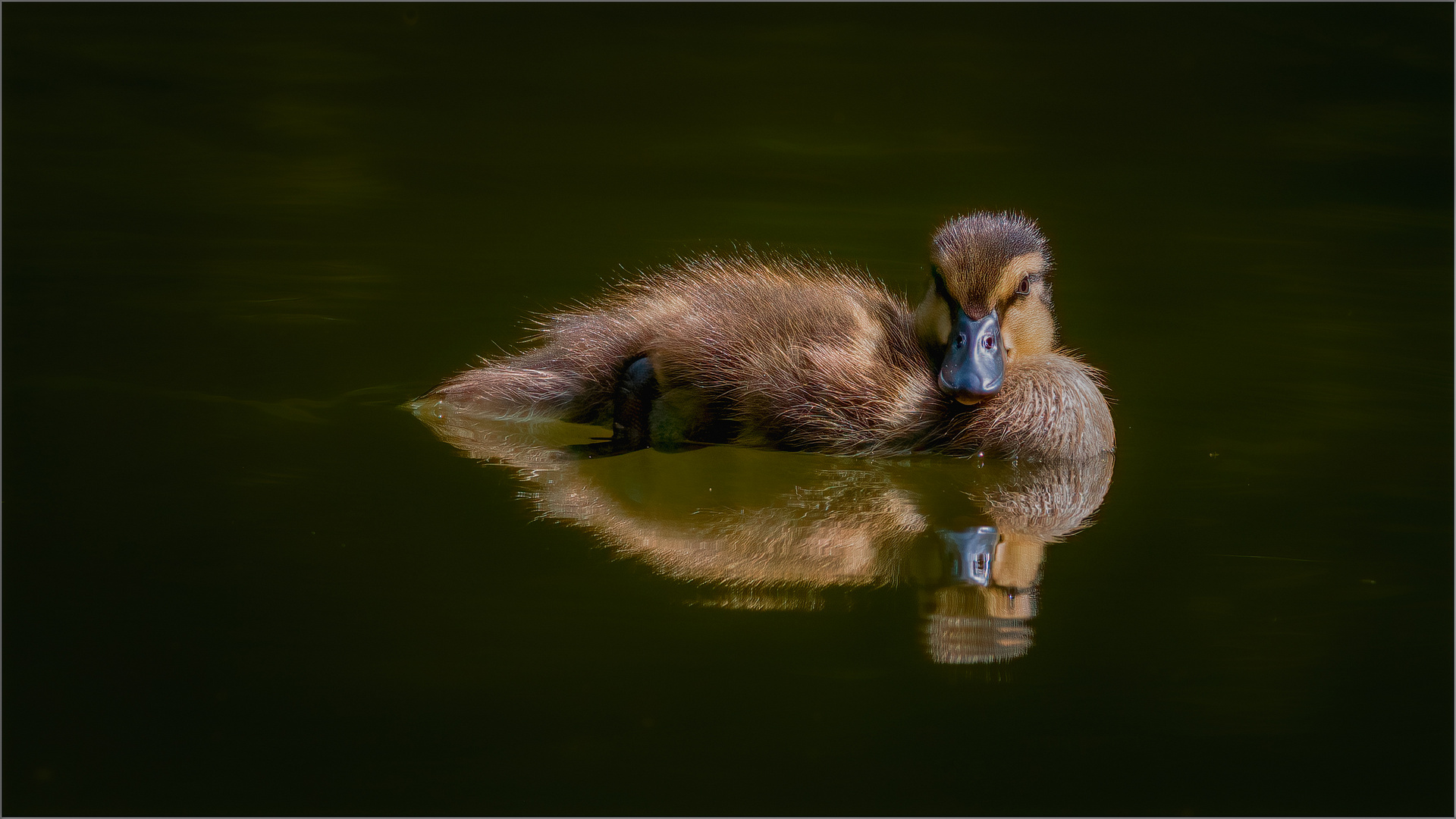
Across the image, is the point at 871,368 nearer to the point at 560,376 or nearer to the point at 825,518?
the point at 825,518

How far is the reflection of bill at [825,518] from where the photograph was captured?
3.06 m

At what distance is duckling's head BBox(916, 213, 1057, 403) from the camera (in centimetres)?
375

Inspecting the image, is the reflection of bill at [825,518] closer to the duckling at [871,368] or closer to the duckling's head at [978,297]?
the duckling at [871,368]

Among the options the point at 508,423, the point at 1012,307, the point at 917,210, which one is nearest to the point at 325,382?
the point at 508,423

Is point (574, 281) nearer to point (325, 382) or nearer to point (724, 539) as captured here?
point (325, 382)

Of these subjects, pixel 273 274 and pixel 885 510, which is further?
pixel 273 274

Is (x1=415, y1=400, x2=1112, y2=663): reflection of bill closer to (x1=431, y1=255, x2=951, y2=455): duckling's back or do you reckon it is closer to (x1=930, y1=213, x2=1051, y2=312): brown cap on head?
(x1=431, y1=255, x2=951, y2=455): duckling's back

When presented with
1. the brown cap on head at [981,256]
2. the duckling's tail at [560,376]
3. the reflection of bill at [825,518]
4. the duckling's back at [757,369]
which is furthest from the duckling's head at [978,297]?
the duckling's tail at [560,376]

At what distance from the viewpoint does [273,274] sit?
5484mm

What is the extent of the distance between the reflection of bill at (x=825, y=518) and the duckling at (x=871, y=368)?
7 centimetres

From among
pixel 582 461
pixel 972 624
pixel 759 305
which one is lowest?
pixel 972 624

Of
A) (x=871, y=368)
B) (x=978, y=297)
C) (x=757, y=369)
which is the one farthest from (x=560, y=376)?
(x=978, y=297)

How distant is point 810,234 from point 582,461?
225 centimetres

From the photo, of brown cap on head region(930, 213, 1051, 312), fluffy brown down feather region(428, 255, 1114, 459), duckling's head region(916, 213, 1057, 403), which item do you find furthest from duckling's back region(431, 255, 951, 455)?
brown cap on head region(930, 213, 1051, 312)
